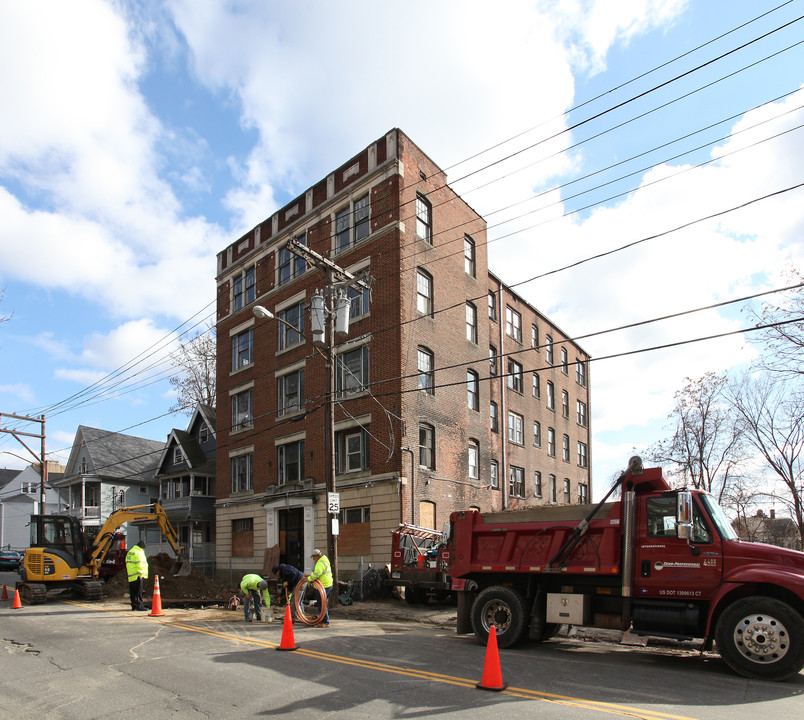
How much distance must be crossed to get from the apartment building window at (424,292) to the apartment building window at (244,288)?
34.9 feet

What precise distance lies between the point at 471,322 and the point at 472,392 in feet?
10.1

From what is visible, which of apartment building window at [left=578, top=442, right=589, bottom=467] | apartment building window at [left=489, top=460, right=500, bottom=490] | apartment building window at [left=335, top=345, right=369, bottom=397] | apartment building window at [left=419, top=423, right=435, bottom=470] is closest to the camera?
apartment building window at [left=419, top=423, right=435, bottom=470]

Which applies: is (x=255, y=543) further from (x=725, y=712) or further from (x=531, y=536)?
(x=725, y=712)

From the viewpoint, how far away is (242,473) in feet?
102

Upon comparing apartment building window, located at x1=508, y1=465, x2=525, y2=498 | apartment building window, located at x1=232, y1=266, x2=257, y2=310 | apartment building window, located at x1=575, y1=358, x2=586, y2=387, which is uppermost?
apartment building window, located at x1=232, y1=266, x2=257, y2=310

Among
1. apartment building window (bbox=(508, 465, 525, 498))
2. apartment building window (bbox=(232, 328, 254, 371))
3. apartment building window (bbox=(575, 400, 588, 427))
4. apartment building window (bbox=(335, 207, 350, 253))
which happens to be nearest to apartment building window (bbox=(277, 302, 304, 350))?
apartment building window (bbox=(232, 328, 254, 371))

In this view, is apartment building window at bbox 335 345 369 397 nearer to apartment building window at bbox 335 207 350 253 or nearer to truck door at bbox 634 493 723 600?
apartment building window at bbox 335 207 350 253

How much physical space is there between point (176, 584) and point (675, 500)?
63.1ft

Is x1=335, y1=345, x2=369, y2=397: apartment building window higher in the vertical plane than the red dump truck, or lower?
higher

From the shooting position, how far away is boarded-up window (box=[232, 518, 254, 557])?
97.0ft

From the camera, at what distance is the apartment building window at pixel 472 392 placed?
28.1 meters

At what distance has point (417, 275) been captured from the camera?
82.3 ft

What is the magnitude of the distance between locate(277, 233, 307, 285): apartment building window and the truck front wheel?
2316 cm

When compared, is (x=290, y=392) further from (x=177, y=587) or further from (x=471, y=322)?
(x=177, y=587)
